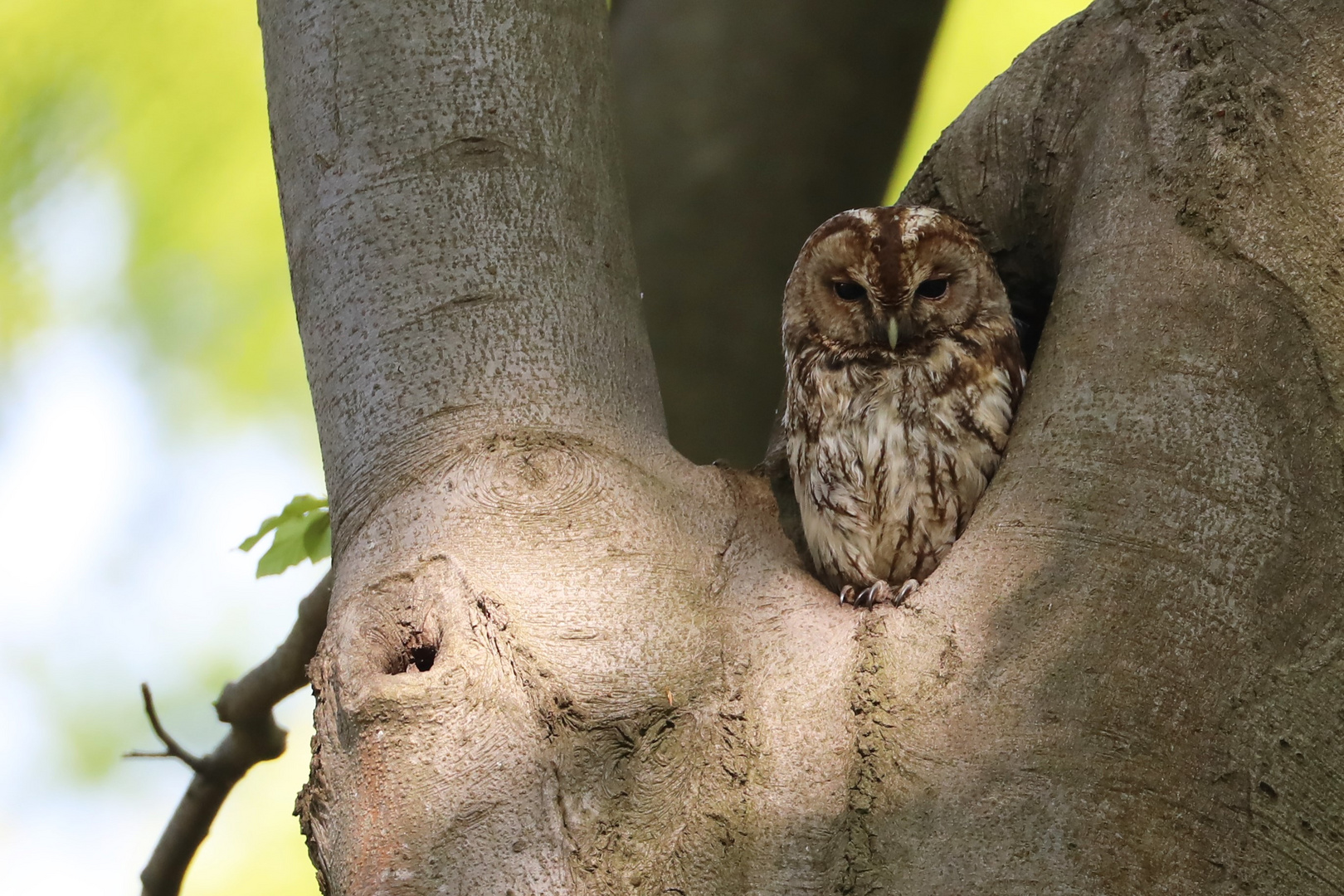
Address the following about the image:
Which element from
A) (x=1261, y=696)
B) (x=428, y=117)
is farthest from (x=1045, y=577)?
(x=428, y=117)

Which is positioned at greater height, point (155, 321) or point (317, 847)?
point (317, 847)

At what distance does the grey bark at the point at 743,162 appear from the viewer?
127 inches

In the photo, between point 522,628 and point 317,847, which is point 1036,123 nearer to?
point 522,628

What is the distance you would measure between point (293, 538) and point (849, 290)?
1.19m

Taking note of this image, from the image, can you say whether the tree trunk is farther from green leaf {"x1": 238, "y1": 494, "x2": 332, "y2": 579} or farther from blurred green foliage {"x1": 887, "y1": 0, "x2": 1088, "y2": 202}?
blurred green foliage {"x1": 887, "y1": 0, "x2": 1088, "y2": 202}

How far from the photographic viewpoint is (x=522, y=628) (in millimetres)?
1358

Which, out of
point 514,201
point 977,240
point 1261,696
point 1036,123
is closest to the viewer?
point 1261,696

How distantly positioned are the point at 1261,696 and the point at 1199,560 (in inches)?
6.1

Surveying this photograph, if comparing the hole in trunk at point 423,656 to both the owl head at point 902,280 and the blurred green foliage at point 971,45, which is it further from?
the blurred green foliage at point 971,45

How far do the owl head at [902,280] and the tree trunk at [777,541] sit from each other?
349 mm

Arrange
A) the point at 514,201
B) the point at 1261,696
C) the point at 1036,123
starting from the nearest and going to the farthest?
1. the point at 1261,696
2. the point at 514,201
3. the point at 1036,123

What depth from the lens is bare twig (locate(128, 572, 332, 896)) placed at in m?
2.48

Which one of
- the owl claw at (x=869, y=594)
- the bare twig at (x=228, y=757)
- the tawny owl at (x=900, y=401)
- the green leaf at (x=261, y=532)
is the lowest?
the bare twig at (x=228, y=757)

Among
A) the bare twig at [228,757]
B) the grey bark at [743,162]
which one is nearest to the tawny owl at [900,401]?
the grey bark at [743,162]
